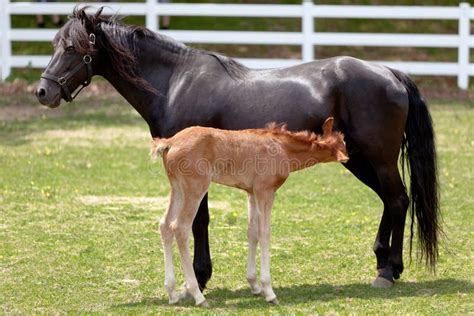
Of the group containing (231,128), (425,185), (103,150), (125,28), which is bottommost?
(103,150)

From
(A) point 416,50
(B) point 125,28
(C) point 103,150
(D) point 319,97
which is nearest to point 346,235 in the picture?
(D) point 319,97

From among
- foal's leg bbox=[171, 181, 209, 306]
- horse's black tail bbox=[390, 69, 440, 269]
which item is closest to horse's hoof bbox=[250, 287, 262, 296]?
foal's leg bbox=[171, 181, 209, 306]

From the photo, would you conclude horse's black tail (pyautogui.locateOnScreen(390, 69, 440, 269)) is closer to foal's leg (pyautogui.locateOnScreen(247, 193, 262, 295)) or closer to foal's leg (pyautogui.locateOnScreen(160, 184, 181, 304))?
foal's leg (pyautogui.locateOnScreen(247, 193, 262, 295))

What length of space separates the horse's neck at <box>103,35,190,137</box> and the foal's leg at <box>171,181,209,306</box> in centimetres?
97

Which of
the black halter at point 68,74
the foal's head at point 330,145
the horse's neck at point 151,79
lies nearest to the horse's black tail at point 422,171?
the foal's head at point 330,145

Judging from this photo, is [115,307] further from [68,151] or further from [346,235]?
[68,151]

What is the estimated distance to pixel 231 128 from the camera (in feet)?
25.2

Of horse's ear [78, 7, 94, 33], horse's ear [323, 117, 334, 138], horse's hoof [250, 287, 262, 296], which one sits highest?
horse's ear [78, 7, 94, 33]

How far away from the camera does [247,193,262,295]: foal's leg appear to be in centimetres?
726

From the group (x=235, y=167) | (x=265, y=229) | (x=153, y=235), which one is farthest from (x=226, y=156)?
(x=153, y=235)

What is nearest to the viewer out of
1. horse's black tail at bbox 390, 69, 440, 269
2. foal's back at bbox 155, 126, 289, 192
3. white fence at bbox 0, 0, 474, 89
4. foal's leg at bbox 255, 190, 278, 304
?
foal's back at bbox 155, 126, 289, 192

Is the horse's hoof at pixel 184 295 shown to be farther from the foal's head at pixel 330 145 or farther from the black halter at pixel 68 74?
the black halter at pixel 68 74

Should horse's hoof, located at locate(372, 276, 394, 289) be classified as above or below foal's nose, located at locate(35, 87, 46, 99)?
below

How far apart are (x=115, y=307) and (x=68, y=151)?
7218 mm
